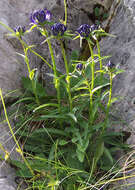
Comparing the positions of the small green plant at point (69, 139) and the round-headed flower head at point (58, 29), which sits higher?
the round-headed flower head at point (58, 29)

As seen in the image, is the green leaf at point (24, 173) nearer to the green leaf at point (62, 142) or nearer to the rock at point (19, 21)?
the green leaf at point (62, 142)

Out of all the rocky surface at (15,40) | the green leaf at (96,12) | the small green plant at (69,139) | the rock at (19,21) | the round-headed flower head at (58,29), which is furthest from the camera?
the green leaf at (96,12)

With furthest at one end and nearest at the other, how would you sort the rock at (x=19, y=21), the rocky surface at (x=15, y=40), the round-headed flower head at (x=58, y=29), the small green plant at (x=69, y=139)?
the rock at (x=19, y=21)
the rocky surface at (x=15, y=40)
the small green plant at (x=69, y=139)
the round-headed flower head at (x=58, y=29)

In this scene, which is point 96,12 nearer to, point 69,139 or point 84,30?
point 84,30

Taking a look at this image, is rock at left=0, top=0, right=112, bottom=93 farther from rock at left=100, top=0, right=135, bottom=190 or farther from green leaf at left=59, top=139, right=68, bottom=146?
green leaf at left=59, top=139, right=68, bottom=146

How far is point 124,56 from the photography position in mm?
2145

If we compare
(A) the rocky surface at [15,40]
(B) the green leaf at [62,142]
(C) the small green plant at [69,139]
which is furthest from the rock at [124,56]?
(B) the green leaf at [62,142]

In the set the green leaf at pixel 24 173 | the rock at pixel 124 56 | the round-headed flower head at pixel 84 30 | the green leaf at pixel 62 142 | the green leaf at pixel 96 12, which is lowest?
the green leaf at pixel 24 173

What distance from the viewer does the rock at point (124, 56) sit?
191cm

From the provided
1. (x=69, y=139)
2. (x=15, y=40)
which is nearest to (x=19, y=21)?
(x=15, y=40)

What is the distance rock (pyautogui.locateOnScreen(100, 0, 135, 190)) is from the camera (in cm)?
191

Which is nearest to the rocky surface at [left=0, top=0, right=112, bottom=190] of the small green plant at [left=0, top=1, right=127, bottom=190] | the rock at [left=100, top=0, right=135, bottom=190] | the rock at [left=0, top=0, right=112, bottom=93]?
the rock at [left=0, top=0, right=112, bottom=93]

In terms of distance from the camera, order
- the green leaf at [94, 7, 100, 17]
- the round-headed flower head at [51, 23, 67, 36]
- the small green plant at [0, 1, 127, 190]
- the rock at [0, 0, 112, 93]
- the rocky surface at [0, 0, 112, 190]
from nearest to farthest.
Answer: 1. the round-headed flower head at [51, 23, 67, 36]
2. the small green plant at [0, 1, 127, 190]
3. the rocky surface at [0, 0, 112, 190]
4. the rock at [0, 0, 112, 93]
5. the green leaf at [94, 7, 100, 17]

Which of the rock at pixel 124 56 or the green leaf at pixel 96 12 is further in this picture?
the green leaf at pixel 96 12
